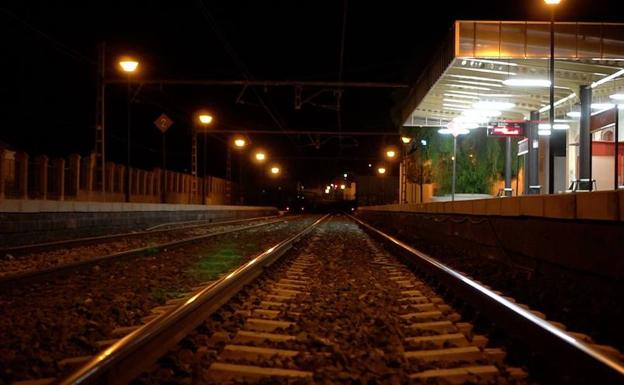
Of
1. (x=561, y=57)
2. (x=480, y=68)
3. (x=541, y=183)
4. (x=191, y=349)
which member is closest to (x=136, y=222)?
(x=480, y=68)

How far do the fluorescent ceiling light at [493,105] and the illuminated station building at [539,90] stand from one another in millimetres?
46

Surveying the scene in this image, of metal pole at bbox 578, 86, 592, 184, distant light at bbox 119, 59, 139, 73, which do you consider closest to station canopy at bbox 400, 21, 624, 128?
metal pole at bbox 578, 86, 592, 184

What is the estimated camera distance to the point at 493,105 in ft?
87.6

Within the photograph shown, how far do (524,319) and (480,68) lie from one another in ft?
53.5

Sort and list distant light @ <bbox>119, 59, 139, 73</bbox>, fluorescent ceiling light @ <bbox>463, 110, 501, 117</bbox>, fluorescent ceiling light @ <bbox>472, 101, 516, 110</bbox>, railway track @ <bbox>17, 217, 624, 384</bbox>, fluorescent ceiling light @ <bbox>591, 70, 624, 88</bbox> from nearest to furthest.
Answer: railway track @ <bbox>17, 217, 624, 384</bbox>, fluorescent ceiling light @ <bbox>591, 70, 624, 88</bbox>, distant light @ <bbox>119, 59, 139, 73</bbox>, fluorescent ceiling light @ <bbox>472, 101, 516, 110</bbox>, fluorescent ceiling light @ <bbox>463, 110, 501, 117</bbox>

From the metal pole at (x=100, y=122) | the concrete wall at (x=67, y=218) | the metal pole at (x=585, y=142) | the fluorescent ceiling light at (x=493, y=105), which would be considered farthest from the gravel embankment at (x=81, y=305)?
the fluorescent ceiling light at (x=493, y=105)

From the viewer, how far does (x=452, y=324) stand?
560cm

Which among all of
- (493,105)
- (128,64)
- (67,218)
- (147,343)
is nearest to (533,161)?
(493,105)

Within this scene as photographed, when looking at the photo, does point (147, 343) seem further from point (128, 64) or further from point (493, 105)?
point (493, 105)

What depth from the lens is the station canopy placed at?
1808 cm

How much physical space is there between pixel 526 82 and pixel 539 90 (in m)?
1.70

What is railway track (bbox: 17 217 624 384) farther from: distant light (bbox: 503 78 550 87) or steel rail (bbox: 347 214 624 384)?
distant light (bbox: 503 78 550 87)

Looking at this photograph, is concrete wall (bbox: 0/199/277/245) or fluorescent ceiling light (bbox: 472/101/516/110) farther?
fluorescent ceiling light (bbox: 472/101/516/110)

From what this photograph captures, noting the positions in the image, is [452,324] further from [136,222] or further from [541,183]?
[541,183]
